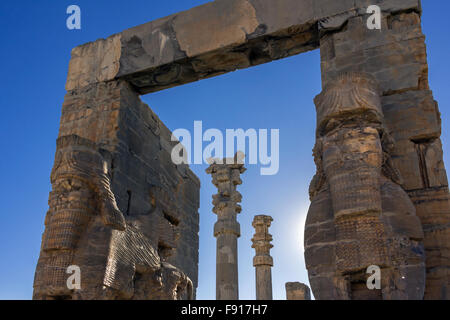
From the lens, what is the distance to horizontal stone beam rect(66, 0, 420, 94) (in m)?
5.40

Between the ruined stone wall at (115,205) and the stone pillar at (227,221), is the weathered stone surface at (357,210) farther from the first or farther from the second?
the stone pillar at (227,221)

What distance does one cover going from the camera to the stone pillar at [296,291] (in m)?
8.62

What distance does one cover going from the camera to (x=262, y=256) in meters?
14.2

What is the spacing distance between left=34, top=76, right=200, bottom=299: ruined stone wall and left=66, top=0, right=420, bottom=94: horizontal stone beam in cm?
32

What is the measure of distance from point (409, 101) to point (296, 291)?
5.01 m

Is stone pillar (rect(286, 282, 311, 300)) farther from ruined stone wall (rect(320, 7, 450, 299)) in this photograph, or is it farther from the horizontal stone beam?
ruined stone wall (rect(320, 7, 450, 299))

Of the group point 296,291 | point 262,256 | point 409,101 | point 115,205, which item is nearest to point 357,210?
point 409,101

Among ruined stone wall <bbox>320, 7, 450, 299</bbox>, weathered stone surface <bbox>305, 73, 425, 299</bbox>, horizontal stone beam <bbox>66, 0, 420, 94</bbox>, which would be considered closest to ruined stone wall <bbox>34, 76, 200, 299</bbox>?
horizontal stone beam <bbox>66, 0, 420, 94</bbox>

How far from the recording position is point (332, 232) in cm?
380

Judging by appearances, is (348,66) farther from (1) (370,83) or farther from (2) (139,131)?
(2) (139,131)

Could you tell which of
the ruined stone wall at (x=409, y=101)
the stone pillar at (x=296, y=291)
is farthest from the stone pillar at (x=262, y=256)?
the ruined stone wall at (x=409, y=101)

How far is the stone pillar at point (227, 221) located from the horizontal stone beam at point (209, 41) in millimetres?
6476

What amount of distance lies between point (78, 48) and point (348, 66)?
382 centimetres

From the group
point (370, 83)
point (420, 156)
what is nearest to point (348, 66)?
point (370, 83)
